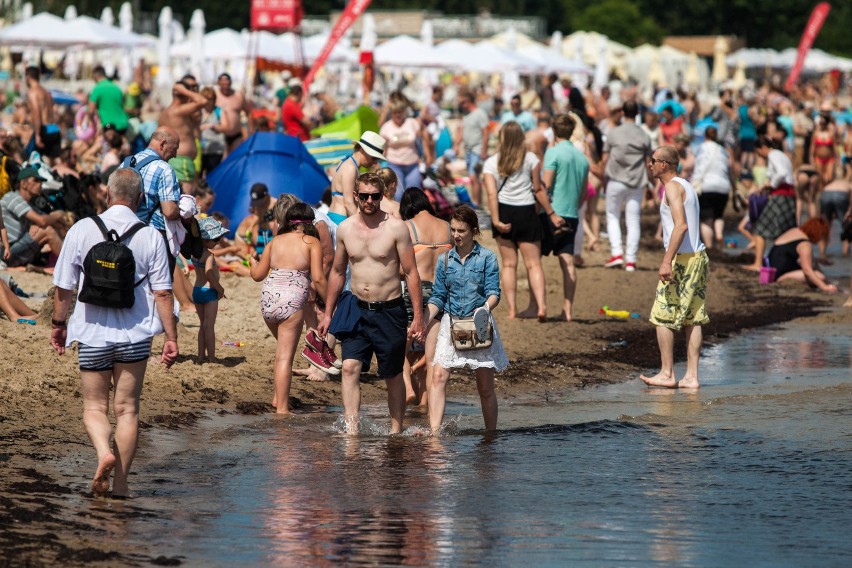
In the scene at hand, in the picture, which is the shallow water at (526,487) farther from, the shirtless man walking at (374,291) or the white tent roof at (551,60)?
the white tent roof at (551,60)

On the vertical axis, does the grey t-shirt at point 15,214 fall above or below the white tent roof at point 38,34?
below

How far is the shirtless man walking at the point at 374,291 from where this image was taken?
28.3ft

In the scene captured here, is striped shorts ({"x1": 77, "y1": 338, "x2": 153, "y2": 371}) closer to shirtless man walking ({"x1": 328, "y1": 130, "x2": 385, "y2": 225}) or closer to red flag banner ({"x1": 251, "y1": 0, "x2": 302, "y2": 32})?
shirtless man walking ({"x1": 328, "y1": 130, "x2": 385, "y2": 225})

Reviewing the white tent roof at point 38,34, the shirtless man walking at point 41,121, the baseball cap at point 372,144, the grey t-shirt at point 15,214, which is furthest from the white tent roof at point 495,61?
the baseball cap at point 372,144

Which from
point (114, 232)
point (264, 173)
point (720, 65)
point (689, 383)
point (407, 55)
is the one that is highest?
A: point (720, 65)

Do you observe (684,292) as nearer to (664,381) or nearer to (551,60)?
(664,381)

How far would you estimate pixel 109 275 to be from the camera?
673 centimetres

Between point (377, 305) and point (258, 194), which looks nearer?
point (377, 305)

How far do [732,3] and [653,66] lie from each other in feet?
108

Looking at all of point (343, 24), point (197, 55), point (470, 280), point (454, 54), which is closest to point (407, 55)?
point (454, 54)

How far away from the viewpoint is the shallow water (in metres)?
6.43

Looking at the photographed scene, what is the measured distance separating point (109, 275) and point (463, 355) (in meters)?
2.64

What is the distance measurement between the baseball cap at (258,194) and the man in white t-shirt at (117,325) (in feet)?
25.6

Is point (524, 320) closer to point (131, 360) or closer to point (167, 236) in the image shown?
point (167, 236)
